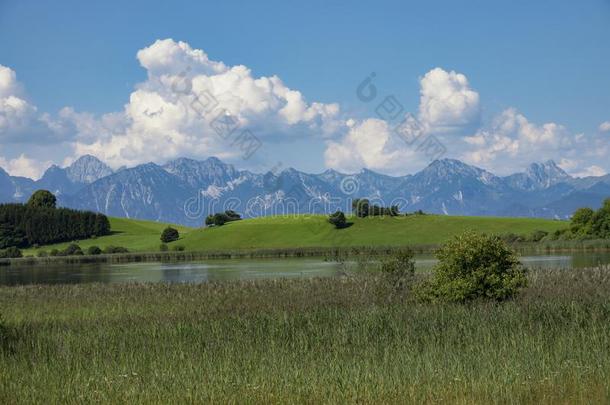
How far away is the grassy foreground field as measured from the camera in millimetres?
12773

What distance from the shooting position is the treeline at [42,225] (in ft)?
531

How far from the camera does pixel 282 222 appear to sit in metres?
164

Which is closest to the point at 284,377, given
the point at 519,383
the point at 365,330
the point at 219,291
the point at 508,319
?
the point at 519,383

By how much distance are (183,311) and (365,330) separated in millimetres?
12280

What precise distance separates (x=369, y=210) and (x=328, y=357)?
488ft

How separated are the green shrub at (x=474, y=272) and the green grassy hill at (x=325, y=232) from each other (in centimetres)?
10649

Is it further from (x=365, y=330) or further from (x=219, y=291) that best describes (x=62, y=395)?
(x=219, y=291)

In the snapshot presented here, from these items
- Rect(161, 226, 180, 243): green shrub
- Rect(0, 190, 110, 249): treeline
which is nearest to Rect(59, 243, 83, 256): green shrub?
Rect(161, 226, 180, 243): green shrub

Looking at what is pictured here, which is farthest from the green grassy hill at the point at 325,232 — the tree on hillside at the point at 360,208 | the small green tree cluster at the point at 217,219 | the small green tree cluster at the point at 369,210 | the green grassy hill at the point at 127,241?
the small green tree cluster at the point at 217,219

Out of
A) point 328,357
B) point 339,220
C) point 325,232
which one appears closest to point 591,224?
point 325,232

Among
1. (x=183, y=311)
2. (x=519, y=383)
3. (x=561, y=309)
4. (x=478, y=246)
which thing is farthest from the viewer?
(x=183, y=311)

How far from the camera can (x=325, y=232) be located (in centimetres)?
14988

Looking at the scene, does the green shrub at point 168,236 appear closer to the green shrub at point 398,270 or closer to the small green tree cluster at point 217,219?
the small green tree cluster at point 217,219

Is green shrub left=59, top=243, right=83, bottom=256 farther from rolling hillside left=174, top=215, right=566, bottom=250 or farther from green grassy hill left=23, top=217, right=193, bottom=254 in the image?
rolling hillside left=174, top=215, right=566, bottom=250
